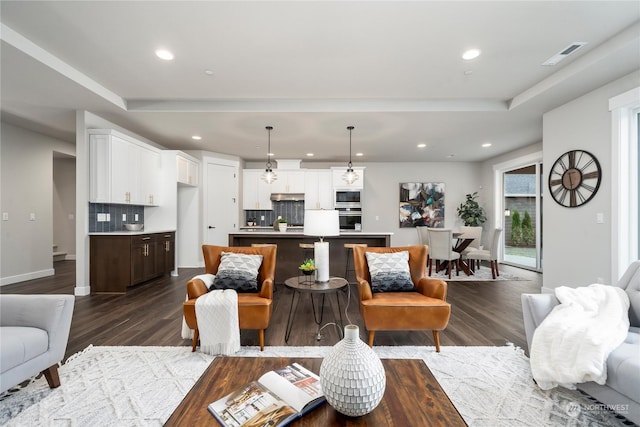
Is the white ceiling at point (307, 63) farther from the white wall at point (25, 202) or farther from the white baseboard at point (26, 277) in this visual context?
the white baseboard at point (26, 277)

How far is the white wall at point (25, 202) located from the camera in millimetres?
4781

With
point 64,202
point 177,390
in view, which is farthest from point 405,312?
point 64,202

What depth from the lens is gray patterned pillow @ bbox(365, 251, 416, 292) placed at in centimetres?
276

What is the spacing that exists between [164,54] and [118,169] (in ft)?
7.88

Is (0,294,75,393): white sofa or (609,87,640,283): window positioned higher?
(609,87,640,283): window

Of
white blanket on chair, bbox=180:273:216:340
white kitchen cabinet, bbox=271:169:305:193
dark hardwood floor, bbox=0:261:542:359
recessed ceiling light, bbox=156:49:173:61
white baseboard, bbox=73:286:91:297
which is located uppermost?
recessed ceiling light, bbox=156:49:173:61

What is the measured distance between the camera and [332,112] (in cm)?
417

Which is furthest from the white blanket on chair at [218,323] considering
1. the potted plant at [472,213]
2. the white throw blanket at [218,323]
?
the potted plant at [472,213]

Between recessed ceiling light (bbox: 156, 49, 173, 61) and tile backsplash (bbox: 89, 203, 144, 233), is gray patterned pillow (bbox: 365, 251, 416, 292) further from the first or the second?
tile backsplash (bbox: 89, 203, 144, 233)

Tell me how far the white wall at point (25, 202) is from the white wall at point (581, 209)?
8562mm

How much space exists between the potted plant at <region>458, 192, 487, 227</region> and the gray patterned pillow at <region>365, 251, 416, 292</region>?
5.45 m

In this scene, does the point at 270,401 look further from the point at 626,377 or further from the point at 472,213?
the point at 472,213

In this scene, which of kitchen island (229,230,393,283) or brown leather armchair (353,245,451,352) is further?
kitchen island (229,230,393,283)

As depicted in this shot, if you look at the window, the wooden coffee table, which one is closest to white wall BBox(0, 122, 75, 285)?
the wooden coffee table
